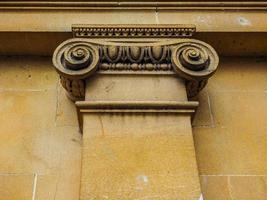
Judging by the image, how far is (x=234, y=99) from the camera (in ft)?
12.4

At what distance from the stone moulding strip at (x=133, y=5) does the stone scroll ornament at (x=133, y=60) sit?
49 centimetres

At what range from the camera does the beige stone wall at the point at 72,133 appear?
327 cm

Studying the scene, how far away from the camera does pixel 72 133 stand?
354 cm

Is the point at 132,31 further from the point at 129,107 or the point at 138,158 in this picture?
the point at 138,158

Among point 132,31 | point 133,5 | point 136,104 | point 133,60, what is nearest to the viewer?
point 136,104

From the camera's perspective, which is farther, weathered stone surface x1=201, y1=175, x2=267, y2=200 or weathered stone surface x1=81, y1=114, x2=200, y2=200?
weathered stone surface x1=201, y1=175, x2=267, y2=200

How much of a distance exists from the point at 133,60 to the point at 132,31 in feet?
0.96

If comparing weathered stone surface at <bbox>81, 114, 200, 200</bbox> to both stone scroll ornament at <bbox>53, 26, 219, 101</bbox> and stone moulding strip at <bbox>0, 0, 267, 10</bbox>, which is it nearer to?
stone scroll ornament at <bbox>53, 26, 219, 101</bbox>

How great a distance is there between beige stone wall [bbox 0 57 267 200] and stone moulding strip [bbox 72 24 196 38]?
1.58 ft

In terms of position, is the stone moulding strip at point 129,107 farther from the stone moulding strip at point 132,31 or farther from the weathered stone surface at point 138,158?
the stone moulding strip at point 132,31

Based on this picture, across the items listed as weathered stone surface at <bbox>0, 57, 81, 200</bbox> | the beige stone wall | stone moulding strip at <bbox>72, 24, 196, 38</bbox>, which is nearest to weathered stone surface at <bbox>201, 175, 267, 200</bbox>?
the beige stone wall

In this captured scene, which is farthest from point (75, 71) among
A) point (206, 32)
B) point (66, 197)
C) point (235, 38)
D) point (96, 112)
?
point (235, 38)

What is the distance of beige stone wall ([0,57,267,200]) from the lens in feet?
10.7

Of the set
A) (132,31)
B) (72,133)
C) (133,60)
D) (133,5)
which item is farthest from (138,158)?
(133,5)
